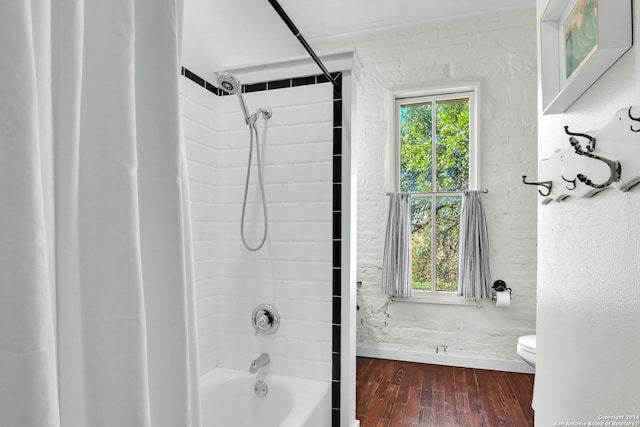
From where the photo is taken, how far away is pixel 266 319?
201cm

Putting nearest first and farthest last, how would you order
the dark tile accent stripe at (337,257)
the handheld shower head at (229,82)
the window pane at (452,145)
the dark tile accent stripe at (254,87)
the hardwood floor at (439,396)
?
the handheld shower head at (229,82) → the dark tile accent stripe at (337,257) → the dark tile accent stripe at (254,87) → the hardwood floor at (439,396) → the window pane at (452,145)

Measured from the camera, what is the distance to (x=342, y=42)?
3572 millimetres

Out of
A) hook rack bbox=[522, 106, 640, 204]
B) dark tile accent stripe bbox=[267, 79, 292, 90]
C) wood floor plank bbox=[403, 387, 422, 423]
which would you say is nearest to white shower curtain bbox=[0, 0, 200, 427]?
hook rack bbox=[522, 106, 640, 204]

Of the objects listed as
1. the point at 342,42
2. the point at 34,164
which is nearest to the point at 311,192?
the point at 34,164

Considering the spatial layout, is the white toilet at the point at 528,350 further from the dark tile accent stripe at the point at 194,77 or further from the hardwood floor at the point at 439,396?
the dark tile accent stripe at the point at 194,77

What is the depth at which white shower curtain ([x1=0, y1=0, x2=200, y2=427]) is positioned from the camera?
292 millimetres

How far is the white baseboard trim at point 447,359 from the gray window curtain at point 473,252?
54 cm

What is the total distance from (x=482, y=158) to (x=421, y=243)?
0.89m

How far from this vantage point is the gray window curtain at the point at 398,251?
3.22 m

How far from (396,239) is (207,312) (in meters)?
1.79

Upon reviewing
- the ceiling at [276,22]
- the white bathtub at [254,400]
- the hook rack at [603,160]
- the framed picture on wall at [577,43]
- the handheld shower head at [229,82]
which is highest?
the ceiling at [276,22]

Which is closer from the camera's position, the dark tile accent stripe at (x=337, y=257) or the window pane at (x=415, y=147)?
the dark tile accent stripe at (x=337, y=257)

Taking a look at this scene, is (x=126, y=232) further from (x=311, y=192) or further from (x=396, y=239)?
(x=396, y=239)

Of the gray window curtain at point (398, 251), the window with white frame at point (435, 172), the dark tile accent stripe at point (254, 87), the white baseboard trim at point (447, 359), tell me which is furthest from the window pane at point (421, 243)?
the dark tile accent stripe at point (254, 87)
